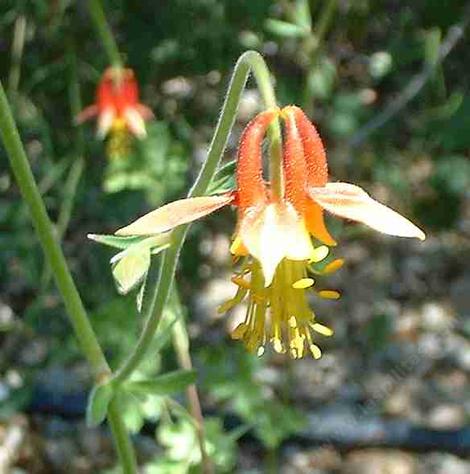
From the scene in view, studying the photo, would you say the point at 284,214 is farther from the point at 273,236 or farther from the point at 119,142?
the point at 119,142

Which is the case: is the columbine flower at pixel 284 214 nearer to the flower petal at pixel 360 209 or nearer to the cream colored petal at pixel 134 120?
the flower petal at pixel 360 209

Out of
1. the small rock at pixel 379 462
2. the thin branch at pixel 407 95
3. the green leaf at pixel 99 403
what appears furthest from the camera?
the small rock at pixel 379 462

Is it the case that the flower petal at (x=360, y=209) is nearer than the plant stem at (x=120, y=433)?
Yes

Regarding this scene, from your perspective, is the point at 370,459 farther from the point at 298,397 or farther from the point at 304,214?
the point at 304,214

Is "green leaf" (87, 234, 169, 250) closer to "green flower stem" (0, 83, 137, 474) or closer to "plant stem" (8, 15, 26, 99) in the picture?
"green flower stem" (0, 83, 137, 474)

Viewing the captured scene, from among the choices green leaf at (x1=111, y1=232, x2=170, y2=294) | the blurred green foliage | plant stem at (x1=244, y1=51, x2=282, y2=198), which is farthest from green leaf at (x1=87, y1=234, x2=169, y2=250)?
the blurred green foliage

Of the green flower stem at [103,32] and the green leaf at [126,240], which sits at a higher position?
the green flower stem at [103,32]

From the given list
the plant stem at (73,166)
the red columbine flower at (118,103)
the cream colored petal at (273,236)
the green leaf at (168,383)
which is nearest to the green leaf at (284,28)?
the red columbine flower at (118,103)
